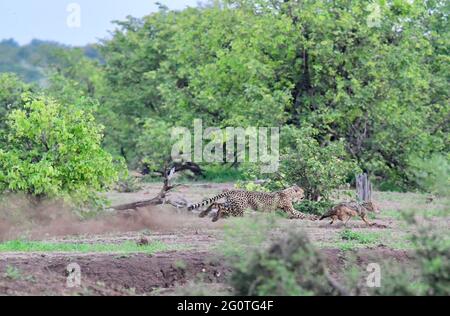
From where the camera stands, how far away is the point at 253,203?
19.7m

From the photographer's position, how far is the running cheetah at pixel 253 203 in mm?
19609

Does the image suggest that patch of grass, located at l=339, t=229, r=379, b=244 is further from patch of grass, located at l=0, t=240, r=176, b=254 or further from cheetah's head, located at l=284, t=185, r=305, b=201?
patch of grass, located at l=0, t=240, r=176, b=254

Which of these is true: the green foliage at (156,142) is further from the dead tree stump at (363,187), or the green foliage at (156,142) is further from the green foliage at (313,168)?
the green foliage at (313,168)

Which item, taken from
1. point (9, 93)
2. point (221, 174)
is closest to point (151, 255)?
point (9, 93)

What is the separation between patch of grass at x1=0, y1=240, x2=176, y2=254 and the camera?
51.1ft

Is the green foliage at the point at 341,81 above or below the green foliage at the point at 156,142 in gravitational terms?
above

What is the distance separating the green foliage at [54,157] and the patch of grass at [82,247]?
2.51 m

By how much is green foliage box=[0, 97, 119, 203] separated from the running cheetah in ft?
6.83

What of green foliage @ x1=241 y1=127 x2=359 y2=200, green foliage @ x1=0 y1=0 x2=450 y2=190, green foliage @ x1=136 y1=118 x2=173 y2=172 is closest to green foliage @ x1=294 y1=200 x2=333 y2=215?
green foliage @ x1=241 y1=127 x2=359 y2=200

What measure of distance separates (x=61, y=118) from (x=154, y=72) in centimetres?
1902

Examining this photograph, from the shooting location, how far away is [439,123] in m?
30.7

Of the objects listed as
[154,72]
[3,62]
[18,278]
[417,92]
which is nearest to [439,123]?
[417,92]

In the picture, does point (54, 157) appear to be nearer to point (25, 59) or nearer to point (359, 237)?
point (359, 237)

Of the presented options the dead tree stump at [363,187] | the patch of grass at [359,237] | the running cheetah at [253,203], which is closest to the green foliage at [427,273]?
the patch of grass at [359,237]
